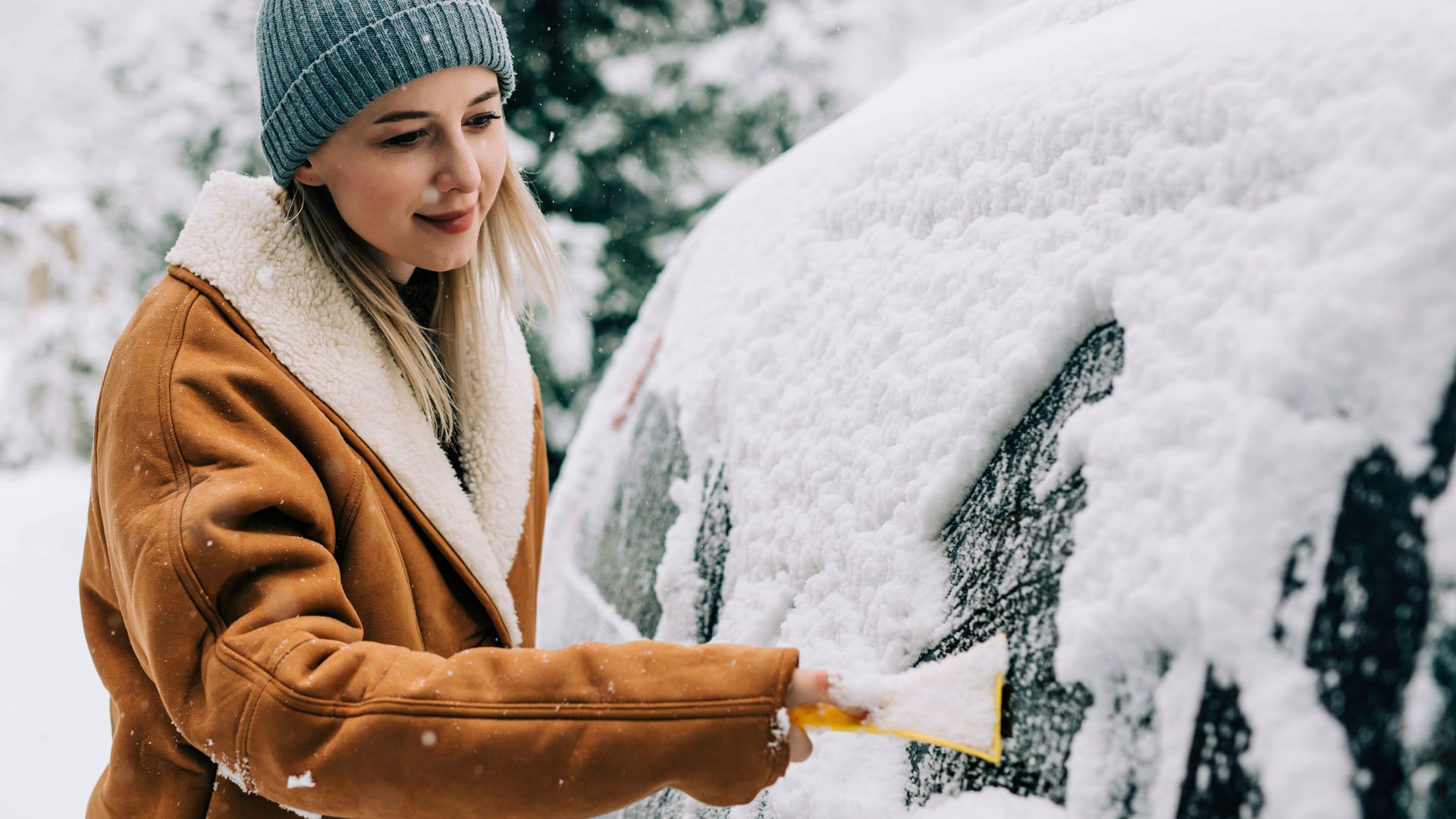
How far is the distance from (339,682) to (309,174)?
83 cm

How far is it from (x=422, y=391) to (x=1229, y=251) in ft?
3.96

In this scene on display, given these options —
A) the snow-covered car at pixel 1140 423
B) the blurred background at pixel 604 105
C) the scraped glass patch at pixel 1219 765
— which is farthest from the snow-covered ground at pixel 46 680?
the scraped glass patch at pixel 1219 765

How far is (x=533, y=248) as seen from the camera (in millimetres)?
1917

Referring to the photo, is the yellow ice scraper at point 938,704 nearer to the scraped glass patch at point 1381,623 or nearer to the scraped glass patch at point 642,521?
the scraped glass patch at point 1381,623

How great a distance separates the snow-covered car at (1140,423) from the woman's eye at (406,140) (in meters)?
0.60

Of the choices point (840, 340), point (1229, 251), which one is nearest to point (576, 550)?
point (840, 340)

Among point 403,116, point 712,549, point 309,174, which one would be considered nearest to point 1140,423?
point 712,549

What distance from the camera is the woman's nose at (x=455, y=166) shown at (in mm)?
1438

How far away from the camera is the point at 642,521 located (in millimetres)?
1859

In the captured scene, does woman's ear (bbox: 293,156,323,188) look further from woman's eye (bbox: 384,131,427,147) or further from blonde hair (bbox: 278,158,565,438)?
woman's eye (bbox: 384,131,427,147)

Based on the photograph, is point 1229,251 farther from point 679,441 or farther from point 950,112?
point 679,441

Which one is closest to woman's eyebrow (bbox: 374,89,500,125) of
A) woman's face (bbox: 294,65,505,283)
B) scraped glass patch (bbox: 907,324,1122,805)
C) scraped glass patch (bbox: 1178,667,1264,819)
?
woman's face (bbox: 294,65,505,283)

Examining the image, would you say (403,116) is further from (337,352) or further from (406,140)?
(337,352)

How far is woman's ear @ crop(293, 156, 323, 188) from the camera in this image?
4.91 feet
